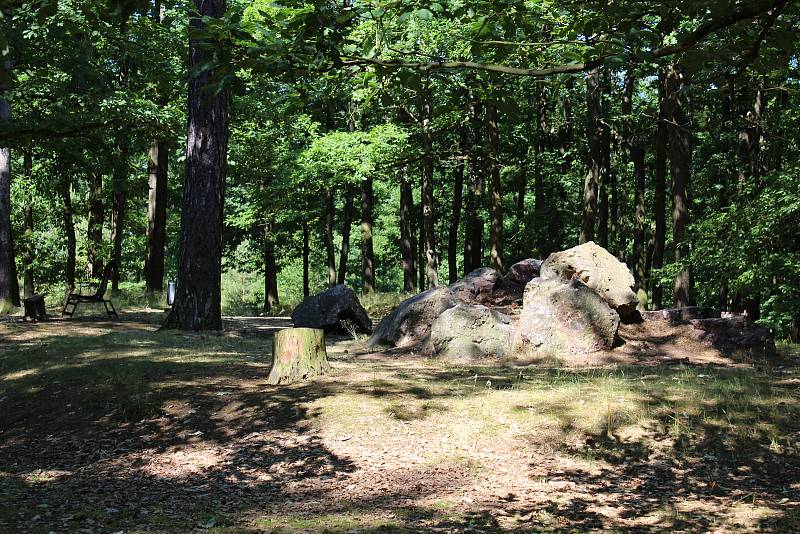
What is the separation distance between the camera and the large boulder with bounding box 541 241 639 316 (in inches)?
507

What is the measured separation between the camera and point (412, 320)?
1288 cm

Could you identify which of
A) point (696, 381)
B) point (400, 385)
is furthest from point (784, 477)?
point (400, 385)

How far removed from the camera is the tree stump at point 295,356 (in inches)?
334

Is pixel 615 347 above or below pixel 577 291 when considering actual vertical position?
below

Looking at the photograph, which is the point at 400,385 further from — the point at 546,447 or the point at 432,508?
the point at 432,508

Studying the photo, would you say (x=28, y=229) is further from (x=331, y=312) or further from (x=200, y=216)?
(x=200, y=216)

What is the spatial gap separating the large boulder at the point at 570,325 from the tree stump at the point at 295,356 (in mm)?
3978

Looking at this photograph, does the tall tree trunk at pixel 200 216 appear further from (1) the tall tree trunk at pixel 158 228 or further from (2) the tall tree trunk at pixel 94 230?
(2) the tall tree trunk at pixel 94 230

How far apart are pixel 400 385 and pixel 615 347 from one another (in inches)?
197

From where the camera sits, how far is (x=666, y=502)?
5.49m

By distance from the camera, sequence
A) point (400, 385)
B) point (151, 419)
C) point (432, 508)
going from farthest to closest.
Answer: point (400, 385) < point (151, 419) < point (432, 508)

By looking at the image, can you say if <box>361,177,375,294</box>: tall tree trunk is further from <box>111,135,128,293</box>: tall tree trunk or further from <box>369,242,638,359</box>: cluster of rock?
<box>369,242,638,359</box>: cluster of rock

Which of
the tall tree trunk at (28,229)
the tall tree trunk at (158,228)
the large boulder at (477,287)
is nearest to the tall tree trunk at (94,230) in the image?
the tall tree trunk at (28,229)

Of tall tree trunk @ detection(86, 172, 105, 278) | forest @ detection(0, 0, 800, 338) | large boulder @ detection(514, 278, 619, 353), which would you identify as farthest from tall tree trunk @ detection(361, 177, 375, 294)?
large boulder @ detection(514, 278, 619, 353)
